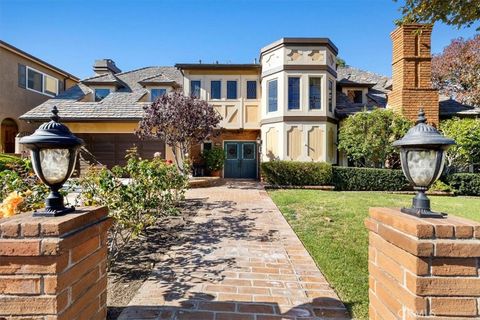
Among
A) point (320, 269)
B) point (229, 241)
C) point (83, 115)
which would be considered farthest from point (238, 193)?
point (83, 115)

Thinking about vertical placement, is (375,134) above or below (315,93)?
below

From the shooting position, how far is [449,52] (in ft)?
67.4

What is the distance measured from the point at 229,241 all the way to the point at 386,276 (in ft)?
10.5

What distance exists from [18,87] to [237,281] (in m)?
19.4

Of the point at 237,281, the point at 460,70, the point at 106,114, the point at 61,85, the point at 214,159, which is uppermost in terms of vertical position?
the point at 460,70

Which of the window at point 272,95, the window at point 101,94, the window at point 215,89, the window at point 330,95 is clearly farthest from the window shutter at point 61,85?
the window at point 330,95

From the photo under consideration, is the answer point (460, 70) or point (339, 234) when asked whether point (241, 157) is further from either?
point (460, 70)

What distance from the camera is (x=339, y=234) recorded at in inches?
201

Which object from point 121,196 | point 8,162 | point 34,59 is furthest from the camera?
point 34,59

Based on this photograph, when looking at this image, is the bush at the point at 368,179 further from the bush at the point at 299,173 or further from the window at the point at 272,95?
the window at the point at 272,95

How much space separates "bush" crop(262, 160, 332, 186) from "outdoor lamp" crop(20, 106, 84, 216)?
405 inches

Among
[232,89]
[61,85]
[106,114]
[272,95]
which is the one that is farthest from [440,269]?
[61,85]

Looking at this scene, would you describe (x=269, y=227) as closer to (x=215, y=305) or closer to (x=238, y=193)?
(x=215, y=305)

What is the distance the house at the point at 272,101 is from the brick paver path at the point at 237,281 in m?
8.61
